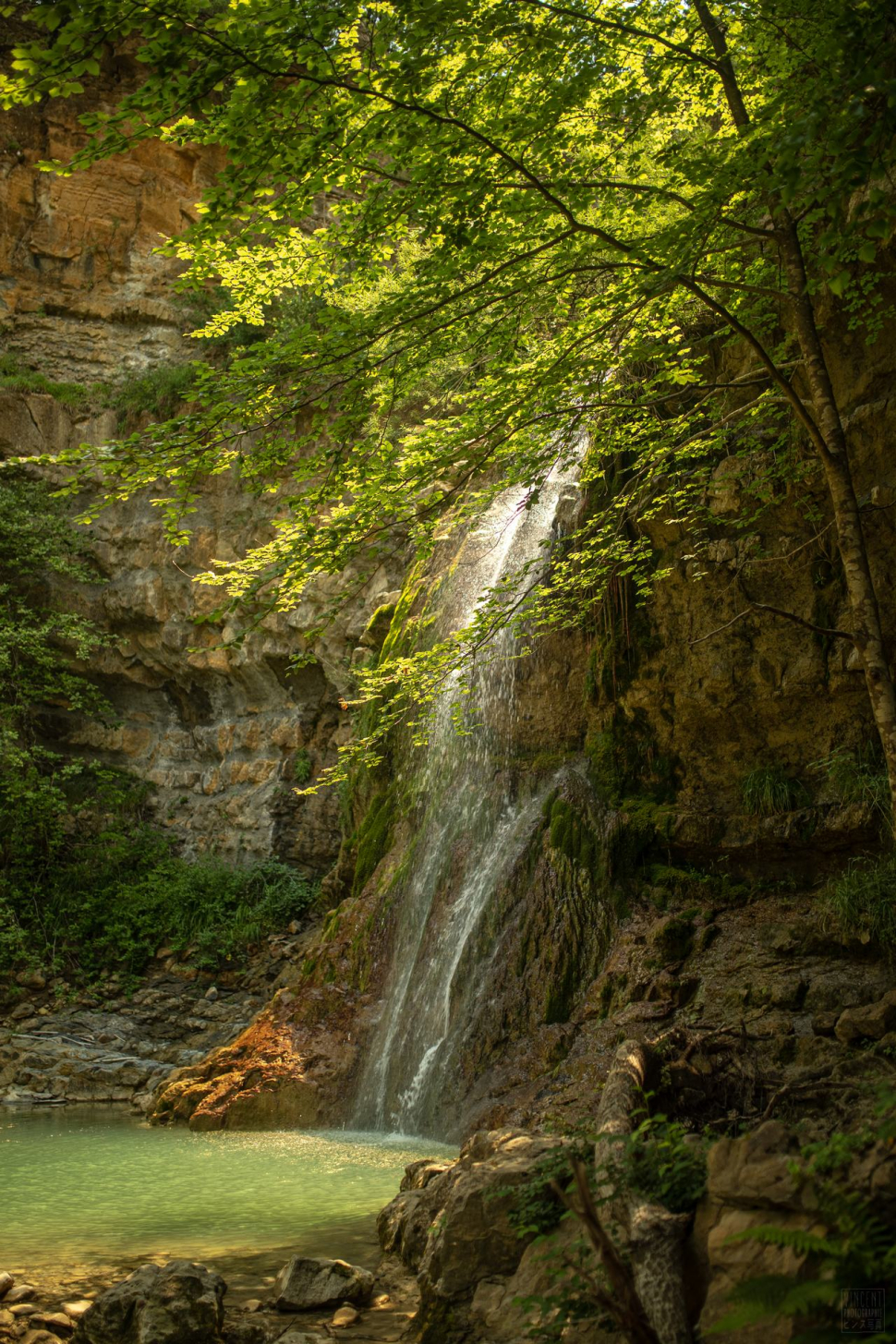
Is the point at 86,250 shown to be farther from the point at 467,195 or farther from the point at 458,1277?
the point at 458,1277

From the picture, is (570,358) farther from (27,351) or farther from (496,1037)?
(27,351)

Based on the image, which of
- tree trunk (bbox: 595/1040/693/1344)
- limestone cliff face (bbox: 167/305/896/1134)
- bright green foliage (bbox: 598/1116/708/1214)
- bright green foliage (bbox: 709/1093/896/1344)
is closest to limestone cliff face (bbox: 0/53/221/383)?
limestone cliff face (bbox: 167/305/896/1134)

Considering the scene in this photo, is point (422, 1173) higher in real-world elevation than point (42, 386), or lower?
lower

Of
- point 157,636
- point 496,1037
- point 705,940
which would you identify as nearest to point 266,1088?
point 496,1037

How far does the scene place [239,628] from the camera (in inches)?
657

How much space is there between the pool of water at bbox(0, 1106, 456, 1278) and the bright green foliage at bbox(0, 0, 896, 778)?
3.62 metres

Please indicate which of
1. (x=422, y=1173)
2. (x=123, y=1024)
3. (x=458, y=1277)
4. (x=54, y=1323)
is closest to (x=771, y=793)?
(x=422, y=1173)

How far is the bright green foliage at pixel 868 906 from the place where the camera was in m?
6.74

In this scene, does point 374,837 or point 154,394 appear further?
point 154,394

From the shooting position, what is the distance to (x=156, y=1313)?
3.51 m

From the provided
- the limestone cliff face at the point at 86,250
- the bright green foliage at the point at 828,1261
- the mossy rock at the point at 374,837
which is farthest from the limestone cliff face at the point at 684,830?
the limestone cliff face at the point at 86,250

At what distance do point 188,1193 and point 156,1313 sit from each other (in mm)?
3056

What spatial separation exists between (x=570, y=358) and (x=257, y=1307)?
518 centimetres

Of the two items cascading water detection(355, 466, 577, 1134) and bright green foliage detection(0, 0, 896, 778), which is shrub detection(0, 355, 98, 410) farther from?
bright green foliage detection(0, 0, 896, 778)
